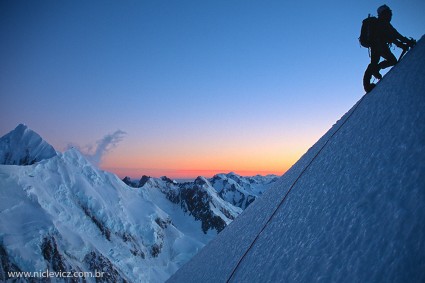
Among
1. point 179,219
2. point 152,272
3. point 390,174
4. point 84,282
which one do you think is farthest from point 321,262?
point 179,219

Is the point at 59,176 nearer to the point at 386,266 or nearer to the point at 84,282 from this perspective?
the point at 84,282

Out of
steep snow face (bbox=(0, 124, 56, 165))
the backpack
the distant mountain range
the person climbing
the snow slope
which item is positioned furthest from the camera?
steep snow face (bbox=(0, 124, 56, 165))

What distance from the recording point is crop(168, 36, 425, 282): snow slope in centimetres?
157

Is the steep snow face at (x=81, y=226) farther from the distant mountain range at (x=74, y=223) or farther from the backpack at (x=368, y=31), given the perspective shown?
the backpack at (x=368, y=31)

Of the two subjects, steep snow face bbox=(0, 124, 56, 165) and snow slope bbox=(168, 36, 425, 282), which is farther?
steep snow face bbox=(0, 124, 56, 165)

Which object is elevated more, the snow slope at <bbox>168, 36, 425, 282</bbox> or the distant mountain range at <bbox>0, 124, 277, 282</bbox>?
the distant mountain range at <bbox>0, 124, 277, 282</bbox>

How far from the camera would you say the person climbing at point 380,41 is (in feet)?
17.4

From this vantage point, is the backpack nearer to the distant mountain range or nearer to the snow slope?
the snow slope

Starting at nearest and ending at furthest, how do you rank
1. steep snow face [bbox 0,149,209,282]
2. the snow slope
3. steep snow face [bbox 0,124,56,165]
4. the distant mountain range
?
the snow slope → the distant mountain range → steep snow face [bbox 0,149,209,282] → steep snow face [bbox 0,124,56,165]

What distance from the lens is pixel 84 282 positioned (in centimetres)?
6900

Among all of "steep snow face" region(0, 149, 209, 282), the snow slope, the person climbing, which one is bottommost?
the snow slope

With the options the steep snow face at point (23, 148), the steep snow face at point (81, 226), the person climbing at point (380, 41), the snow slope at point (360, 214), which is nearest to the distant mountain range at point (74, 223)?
the steep snow face at point (23, 148)

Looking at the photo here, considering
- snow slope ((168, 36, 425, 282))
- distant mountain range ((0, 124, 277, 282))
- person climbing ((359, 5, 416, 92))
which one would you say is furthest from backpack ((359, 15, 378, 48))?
distant mountain range ((0, 124, 277, 282))

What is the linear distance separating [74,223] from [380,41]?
308 ft
